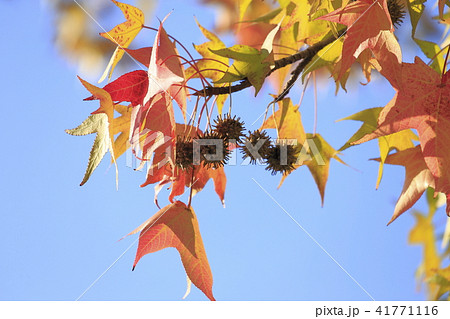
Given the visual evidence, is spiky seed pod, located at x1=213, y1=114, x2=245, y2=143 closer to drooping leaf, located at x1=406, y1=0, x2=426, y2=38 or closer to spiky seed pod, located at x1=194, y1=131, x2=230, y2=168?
spiky seed pod, located at x1=194, y1=131, x2=230, y2=168

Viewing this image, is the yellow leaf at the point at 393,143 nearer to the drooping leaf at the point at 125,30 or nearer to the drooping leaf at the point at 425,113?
the drooping leaf at the point at 425,113

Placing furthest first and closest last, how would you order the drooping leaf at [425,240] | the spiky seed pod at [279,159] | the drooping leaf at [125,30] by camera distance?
the drooping leaf at [425,240] < the spiky seed pod at [279,159] < the drooping leaf at [125,30]

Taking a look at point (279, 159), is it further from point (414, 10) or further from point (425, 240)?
point (425, 240)

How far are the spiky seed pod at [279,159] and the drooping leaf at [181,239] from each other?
5.8 inches

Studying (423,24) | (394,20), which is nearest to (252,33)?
(423,24)

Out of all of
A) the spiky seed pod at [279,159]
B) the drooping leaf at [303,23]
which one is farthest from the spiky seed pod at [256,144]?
the drooping leaf at [303,23]

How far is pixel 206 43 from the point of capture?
2.32 ft

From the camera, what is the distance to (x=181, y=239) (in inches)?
25.8

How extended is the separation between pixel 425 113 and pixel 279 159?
0.71 ft

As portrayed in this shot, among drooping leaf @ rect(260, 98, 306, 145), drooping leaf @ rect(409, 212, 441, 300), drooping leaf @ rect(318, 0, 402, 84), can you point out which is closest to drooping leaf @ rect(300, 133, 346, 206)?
drooping leaf @ rect(260, 98, 306, 145)

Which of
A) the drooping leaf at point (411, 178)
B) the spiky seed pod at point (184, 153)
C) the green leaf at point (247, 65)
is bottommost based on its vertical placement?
the drooping leaf at point (411, 178)

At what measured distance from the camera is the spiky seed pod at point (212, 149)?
25.8 inches

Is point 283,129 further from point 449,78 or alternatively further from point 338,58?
point 449,78
